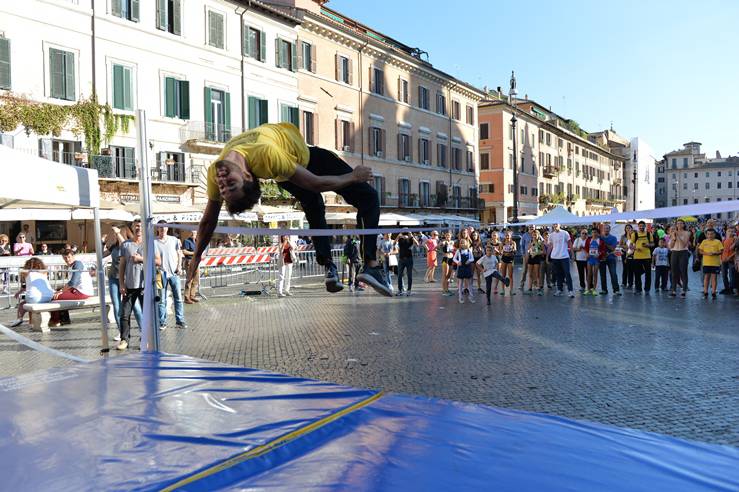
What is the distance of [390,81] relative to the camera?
30.0m

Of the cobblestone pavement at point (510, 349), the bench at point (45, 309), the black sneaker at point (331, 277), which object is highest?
the black sneaker at point (331, 277)

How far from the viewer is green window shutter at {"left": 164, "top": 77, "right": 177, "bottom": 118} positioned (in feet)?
72.2

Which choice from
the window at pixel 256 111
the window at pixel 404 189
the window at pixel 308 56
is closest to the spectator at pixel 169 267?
the window at pixel 256 111

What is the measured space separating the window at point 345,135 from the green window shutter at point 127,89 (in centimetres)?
732

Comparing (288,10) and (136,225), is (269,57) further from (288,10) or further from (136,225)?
(136,225)

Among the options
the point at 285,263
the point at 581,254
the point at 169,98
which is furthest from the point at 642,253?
the point at 169,98

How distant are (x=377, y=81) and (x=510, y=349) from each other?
72.7 ft

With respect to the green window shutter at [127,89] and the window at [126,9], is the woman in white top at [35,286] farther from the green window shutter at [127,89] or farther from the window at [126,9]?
the window at [126,9]

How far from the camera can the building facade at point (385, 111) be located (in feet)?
79.5

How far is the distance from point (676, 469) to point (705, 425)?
2184 mm

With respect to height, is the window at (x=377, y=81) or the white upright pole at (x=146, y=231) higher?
the window at (x=377, y=81)

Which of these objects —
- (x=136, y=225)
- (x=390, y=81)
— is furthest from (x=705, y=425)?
(x=390, y=81)

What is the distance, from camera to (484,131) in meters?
50.7

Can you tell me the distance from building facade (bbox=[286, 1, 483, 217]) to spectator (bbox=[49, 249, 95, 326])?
24.7 feet
